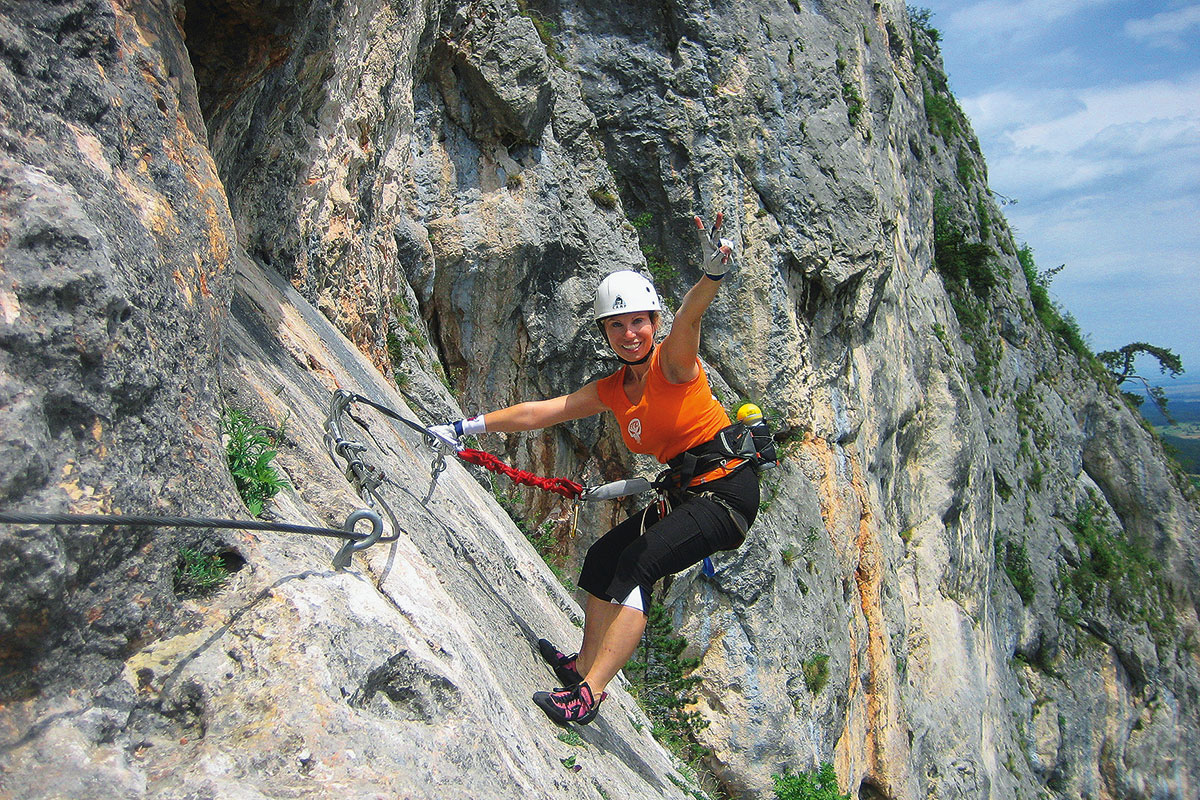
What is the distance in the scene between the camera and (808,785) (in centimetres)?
955

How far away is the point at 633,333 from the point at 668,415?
54 centimetres

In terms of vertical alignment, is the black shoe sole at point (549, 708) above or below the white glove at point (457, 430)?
below

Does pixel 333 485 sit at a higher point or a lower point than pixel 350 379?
lower

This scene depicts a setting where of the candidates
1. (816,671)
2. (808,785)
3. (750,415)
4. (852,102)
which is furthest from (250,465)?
(852,102)

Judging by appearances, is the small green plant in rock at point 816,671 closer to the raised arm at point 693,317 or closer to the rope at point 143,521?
the raised arm at point 693,317

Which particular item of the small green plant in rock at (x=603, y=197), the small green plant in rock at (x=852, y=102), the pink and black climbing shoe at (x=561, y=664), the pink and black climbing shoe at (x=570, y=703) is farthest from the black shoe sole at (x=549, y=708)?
the small green plant in rock at (x=852, y=102)

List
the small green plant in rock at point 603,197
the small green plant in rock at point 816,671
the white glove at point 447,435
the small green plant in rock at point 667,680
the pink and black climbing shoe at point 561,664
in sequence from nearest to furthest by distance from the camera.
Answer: the pink and black climbing shoe at point 561,664
the white glove at point 447,435
the small green plant in rock at point 667,680
the small green plant in rock at point 816,671
the small green plant in rock at point 603,197

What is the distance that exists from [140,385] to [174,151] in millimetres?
1074

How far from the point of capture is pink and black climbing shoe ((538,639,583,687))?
4688 millimetres

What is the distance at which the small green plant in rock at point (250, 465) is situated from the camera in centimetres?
301

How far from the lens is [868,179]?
13172 millimetres

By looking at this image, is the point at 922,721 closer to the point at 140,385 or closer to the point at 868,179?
the point at 868,179

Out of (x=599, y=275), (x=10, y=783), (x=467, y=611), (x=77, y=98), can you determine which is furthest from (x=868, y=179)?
(x=10, y=783)

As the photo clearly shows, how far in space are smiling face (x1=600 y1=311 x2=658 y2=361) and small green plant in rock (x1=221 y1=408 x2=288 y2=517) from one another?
7.24ft
